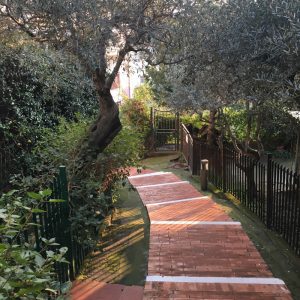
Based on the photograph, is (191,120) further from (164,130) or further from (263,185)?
(263,185)

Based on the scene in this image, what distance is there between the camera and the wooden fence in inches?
213

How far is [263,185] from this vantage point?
21.7ft

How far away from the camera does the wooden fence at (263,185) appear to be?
5.41 m

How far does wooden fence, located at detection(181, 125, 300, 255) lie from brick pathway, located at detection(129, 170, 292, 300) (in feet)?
2.07

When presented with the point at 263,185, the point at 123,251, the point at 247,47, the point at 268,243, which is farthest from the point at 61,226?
the point at 263,185

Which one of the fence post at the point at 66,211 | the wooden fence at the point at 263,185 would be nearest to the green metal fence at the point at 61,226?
the fence post at the point at 66,211

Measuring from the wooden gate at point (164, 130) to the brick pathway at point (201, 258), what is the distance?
261 inches

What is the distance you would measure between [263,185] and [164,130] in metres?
8.15

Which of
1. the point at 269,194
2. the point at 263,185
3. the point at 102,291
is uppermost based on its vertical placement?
the point at 263,185

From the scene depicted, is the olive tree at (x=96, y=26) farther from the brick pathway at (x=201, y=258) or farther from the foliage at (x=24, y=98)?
the brick pathway at (x=201, y=258)

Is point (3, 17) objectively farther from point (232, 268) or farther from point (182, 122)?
point (182, 122)

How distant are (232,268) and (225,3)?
382 cm

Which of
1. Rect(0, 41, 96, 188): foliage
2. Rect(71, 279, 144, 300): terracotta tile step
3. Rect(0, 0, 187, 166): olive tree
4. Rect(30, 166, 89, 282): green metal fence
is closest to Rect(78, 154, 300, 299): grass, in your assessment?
Rect(71, 279, 144, 300): terracotta tile step

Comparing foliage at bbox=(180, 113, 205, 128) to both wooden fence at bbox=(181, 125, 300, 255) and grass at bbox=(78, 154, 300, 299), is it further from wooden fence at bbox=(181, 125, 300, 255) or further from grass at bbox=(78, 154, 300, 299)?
grass at bbox=(78, 154, 300, 299)
